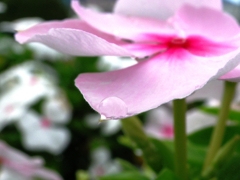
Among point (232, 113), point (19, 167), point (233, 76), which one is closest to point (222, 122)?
point (232, 113)

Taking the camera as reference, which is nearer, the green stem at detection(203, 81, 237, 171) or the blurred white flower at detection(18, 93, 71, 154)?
the green stem at detection(203, 81, 237, 171)

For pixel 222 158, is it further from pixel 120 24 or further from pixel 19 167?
pixel 19 167

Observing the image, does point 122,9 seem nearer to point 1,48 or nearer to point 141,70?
point 141,70

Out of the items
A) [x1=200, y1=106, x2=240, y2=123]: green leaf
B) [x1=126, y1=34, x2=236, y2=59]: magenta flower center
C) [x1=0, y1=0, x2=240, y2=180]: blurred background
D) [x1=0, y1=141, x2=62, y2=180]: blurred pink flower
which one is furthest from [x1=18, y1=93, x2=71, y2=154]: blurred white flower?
[x1=126, y1=34, x2=236, y2=59]: magenta flower center

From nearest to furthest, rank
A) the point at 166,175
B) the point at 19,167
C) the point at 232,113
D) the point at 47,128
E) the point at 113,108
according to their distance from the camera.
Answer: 1. the point at 113,108
2. the point at 166,175
3. the point at 232,113
4. the point at 19,167
5. the point at 47,128

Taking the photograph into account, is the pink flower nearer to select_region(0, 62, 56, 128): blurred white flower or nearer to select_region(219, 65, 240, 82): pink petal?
select_region(219, 65, 240, 82): pink petal

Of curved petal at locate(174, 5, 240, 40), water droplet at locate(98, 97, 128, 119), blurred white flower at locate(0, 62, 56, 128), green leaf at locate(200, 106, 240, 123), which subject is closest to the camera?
water droplet at locate(98, 97, 128, 119)

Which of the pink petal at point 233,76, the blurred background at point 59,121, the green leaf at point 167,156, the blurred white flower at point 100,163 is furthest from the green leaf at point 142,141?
the blurred white flower at point 100,163

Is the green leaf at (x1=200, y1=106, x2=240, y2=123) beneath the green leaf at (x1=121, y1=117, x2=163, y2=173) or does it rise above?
beneath
